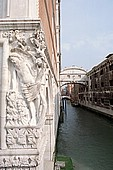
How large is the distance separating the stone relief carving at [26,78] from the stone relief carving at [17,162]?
412 millimetres

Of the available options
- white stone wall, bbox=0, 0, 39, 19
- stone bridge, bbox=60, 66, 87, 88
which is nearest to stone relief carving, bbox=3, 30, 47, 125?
white stone wall, bbox=0, 0, 39, 19

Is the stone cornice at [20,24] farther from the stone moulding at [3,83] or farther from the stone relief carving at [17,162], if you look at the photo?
the stone relief carving at [17,162]

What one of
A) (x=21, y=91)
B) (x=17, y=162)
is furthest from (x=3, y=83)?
(x=17, y=162)

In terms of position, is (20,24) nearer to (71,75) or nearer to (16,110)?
(16,110)

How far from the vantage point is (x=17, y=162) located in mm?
2336

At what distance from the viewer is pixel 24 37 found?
7.93ft

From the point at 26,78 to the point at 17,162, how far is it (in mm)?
1004

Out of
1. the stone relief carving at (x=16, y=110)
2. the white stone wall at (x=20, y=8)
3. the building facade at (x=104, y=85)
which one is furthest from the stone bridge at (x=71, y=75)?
the stone relief carving at (x=16, y=110)

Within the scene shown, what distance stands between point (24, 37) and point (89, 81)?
25481mm

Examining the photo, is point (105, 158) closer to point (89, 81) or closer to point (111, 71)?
point (111, 71)

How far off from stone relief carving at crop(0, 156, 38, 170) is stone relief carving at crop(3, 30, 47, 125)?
412mm

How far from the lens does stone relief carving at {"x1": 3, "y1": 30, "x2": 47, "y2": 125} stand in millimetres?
2373

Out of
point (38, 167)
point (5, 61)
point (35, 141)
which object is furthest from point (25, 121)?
point (5, 61)

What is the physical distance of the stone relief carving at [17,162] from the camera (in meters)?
2.33
